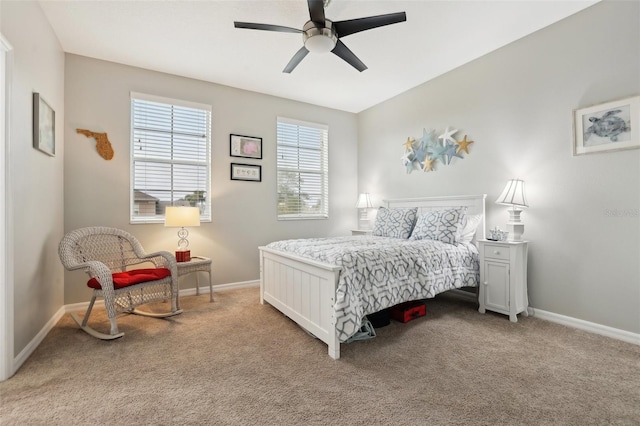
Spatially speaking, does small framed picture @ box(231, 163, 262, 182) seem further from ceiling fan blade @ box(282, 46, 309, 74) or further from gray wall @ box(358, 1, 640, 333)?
gray wall @ box(358, 1, 640, 333)

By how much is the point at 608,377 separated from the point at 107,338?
12.0 feet

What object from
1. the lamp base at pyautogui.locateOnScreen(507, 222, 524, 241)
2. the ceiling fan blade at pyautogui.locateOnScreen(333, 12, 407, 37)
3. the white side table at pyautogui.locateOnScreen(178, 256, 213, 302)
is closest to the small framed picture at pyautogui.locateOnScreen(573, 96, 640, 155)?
the lamp base at pyautogui.locateOnScreen(507, 222, 524, 241)

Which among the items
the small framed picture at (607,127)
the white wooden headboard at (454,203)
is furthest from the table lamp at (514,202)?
the small framed picture at (607,127)

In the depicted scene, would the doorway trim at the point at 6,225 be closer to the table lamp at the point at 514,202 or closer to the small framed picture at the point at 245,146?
the small framed picture at the point at 245,146

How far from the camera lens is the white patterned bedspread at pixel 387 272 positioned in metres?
2.24

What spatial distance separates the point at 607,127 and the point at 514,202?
0.93 metres

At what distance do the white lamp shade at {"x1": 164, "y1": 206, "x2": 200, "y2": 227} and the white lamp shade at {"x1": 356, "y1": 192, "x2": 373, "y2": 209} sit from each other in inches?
105

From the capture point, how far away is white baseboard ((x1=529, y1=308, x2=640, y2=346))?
2.47m

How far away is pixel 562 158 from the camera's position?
2891 millimetres

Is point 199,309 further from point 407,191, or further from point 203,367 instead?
point 407,191

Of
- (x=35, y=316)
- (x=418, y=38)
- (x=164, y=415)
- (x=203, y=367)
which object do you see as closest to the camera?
(x=164, y=415)

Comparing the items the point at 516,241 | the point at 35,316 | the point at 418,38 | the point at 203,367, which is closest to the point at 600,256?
the point at 516,241

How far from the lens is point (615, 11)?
8.38 feet

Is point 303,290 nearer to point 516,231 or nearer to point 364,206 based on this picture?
point 516,231
